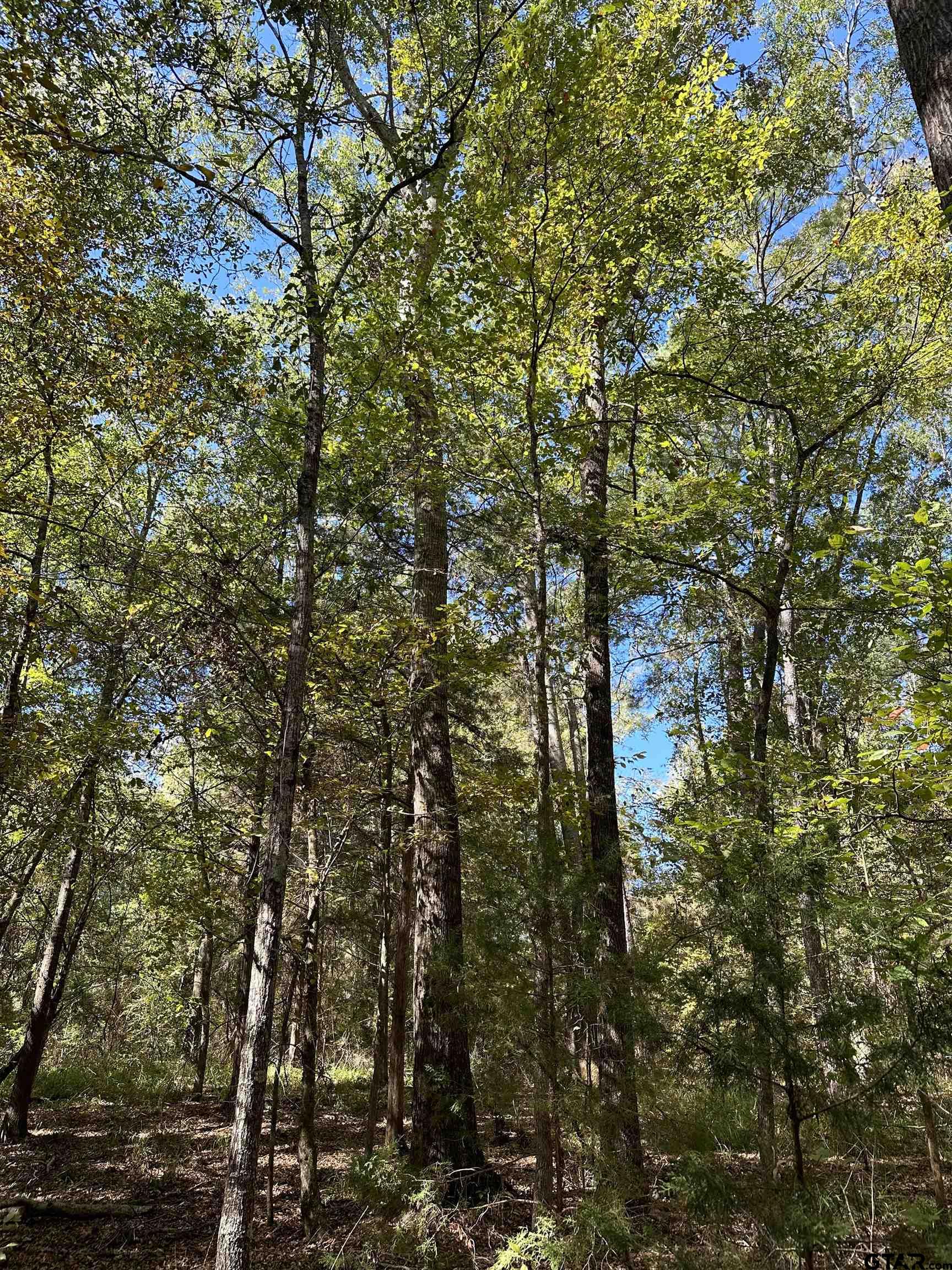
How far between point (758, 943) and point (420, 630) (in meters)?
3.75

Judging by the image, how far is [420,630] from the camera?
610cm

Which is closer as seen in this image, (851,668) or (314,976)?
(314,976)

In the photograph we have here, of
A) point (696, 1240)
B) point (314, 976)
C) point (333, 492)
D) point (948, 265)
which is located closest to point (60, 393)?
point (333, 492)

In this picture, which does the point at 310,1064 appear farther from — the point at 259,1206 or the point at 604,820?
the point at 604,820

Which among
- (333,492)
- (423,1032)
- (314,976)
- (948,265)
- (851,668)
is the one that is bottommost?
(423,1032)

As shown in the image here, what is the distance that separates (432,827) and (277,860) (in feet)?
7.21

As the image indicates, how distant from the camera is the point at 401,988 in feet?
21.3

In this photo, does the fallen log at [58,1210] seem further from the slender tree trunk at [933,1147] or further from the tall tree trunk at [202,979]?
the slender tree trunk at [933,1147]

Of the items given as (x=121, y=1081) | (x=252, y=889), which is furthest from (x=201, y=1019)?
(x=252, y=889)

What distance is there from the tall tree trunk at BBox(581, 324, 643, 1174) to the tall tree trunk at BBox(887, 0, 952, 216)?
2624mm

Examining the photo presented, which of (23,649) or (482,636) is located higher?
(482,636)

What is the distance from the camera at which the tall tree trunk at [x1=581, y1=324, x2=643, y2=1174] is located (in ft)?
11.4

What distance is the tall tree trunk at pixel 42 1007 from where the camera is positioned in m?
7.67

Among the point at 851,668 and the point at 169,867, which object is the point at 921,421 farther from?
the point at 169,867
